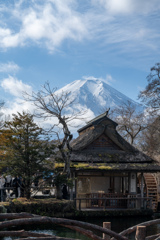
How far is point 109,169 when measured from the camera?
23266 millimetres

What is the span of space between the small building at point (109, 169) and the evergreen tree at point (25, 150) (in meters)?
2.91

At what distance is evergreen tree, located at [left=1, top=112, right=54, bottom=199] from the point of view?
2059cm

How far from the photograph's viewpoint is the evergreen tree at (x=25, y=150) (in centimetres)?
2059

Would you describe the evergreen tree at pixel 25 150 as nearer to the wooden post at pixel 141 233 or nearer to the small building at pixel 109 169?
the small building at pixel 109 169

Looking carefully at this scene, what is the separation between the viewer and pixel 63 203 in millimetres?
21188

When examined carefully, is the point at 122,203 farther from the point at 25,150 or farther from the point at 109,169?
the point at 25,150

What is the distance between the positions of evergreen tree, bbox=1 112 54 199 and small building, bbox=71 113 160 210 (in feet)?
9.53

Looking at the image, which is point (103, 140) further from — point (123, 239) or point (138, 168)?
point (123, 239)

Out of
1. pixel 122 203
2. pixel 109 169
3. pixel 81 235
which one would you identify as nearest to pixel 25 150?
pixel 109 169

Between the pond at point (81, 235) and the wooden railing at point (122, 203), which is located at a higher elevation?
the wooden railing at point (122, 203)

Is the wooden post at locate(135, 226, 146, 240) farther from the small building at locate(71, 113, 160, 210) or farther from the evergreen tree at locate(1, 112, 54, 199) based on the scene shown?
the small building at locate(71, 113, 160, 210)

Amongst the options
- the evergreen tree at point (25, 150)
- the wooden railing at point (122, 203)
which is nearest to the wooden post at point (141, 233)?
the evergreen tree at point (25, 150)

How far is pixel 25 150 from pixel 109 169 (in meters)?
5.94

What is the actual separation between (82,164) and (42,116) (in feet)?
13.7
